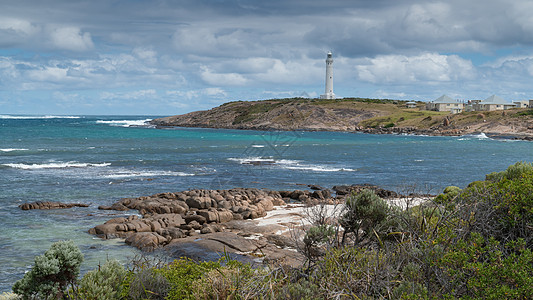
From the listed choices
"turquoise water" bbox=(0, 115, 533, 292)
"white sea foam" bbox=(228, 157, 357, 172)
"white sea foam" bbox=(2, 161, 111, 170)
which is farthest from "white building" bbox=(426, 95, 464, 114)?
"white sea foam" bbox=(2, 161, 111, 170)

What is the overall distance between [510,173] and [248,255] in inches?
343

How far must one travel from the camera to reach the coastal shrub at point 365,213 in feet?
33.7

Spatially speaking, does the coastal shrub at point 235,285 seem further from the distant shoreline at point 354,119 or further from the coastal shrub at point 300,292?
the distant shoreline at point 354,119

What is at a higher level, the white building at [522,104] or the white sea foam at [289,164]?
the white building at [522,104]

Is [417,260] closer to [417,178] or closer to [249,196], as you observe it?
[249,196]

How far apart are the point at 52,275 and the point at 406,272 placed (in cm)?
664

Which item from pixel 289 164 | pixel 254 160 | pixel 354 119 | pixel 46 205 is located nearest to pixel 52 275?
pixel 46 205

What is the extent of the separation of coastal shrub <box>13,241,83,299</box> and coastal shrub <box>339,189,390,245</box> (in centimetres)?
574

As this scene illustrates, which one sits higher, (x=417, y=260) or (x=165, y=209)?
(x=417, y=260)

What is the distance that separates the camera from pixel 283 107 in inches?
5379

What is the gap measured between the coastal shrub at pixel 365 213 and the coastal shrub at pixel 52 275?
574 cm

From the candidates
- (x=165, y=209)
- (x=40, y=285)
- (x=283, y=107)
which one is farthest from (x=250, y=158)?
(x=283, y=107)

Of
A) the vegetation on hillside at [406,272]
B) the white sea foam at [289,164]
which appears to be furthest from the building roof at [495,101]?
the vegetation on hillside at [406,272]

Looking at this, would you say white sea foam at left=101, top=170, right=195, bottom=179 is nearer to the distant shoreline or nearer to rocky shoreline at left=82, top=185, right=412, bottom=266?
rocky shoreline at left=82, top=185, right=412, bottom=266
